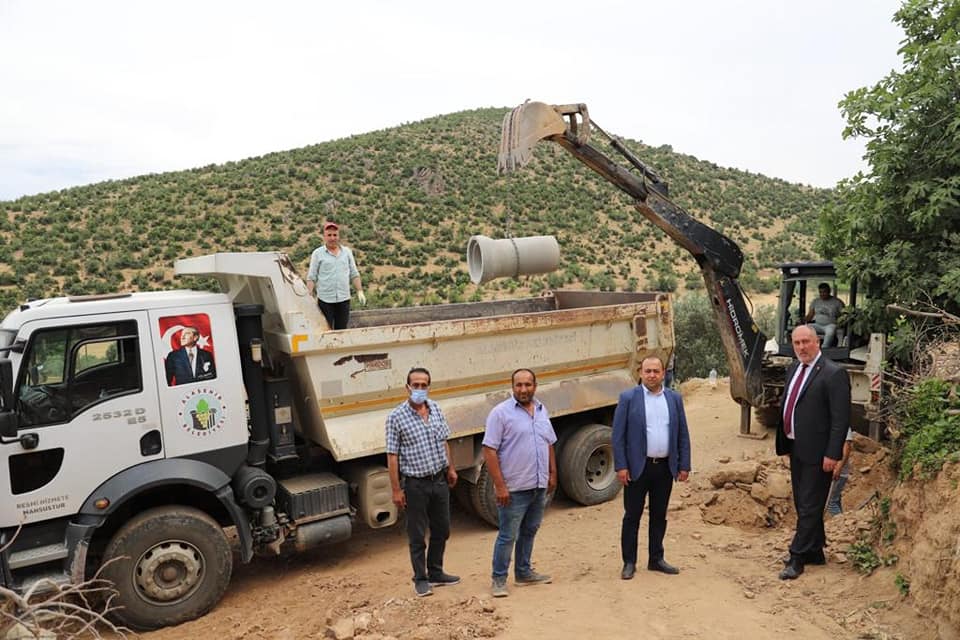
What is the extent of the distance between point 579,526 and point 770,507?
5.81 ft

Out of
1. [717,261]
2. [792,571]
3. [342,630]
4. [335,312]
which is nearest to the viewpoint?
[342,630]

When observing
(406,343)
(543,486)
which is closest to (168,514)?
(406,343)

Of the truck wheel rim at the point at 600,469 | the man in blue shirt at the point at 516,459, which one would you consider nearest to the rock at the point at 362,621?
the man in blue shirt at the point at 516,459

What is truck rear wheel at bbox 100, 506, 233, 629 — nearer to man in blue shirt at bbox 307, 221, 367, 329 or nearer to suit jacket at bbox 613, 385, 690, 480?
man in blue shirt at bbox 307, 221, 367, 329

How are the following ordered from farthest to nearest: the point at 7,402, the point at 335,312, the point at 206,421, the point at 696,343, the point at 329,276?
the point at 696,343
the point at 335,312
the point at 329,276
the point at 206,421
the point at 7,402

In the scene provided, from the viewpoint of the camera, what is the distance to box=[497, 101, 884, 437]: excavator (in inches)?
274

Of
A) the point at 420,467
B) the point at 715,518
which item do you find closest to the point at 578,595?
the point at 420,467

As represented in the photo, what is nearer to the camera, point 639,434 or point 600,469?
point 639,434

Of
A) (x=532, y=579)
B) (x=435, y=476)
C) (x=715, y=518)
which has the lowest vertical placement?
(x=715, y=518)

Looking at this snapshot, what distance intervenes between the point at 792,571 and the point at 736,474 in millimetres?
1913

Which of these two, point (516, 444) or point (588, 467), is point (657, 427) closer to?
point (516, 444)

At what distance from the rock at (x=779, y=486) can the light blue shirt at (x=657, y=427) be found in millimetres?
2305

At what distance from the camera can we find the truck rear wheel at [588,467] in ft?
23.6

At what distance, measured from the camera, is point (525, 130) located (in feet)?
22.5
